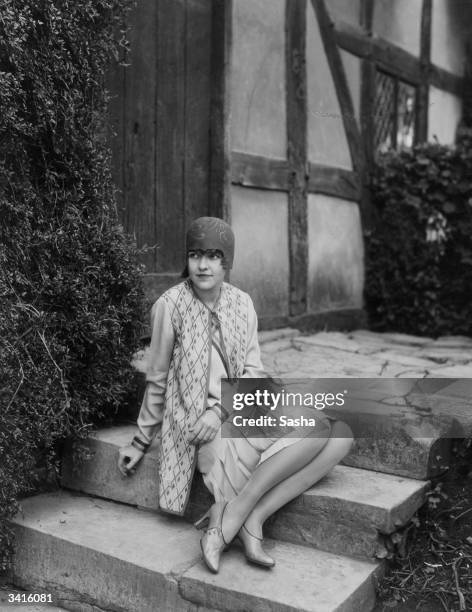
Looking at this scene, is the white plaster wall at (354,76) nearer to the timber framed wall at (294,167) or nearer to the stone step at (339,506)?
the timber framed wall at (294,167)

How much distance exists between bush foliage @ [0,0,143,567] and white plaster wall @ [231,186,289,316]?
73.5 inches

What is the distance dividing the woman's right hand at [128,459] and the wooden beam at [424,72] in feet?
18.7

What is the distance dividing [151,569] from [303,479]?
2.14 ft

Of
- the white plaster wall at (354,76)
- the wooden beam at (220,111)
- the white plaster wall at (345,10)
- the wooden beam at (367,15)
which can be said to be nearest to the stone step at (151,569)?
the wooden beam at (220,111)

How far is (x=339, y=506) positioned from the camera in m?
2.79

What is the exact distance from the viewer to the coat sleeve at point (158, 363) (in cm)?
300

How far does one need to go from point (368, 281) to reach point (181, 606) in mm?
4491

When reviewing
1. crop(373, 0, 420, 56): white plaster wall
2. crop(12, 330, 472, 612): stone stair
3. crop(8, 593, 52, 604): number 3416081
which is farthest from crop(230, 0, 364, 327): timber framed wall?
crop(8, 593, 52, 604): number 3416081

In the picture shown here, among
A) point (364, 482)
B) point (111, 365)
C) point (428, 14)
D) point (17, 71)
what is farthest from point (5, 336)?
point (428, 14)

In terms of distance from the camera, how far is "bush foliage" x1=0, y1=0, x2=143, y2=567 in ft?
9.71

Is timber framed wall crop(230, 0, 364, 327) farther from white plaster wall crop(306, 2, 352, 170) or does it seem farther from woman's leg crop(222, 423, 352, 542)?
woman's leg crop(222, 423, 352, 542)

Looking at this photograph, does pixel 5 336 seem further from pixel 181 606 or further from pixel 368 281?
pixel 368 281
